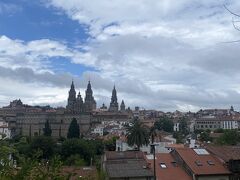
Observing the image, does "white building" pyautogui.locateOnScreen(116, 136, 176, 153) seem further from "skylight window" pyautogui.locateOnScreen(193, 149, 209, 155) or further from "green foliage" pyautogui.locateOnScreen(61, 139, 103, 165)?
"skylight window" pyautogui.locateOnScreen(193, 149, 209, 155)

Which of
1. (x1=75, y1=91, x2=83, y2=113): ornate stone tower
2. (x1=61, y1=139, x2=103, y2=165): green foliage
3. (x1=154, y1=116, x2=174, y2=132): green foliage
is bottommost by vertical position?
(x1=61, y1=139, x2=103, y2=165): green foliage

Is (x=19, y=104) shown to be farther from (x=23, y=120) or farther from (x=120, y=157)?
(x=120, y=157)

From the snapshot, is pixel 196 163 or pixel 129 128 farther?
pixel 129 128

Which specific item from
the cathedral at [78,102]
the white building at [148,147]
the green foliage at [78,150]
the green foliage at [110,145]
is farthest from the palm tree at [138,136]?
the cathedral at [78,102]

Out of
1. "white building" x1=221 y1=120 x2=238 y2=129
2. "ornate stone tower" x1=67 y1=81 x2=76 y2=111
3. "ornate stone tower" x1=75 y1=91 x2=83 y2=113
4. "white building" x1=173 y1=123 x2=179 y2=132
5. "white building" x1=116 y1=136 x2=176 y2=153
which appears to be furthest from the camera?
"ornate stone tower" x1=67 y1=81 x2=76 y2=111

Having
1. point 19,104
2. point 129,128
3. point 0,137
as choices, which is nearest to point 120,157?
point 129,128

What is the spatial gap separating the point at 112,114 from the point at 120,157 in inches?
5303

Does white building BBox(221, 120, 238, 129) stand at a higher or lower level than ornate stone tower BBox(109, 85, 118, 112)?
lower

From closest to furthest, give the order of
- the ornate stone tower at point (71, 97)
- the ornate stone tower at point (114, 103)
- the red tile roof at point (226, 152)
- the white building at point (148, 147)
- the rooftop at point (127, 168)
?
the rooftop at point (127, 168), the red tile roof at point (226, 152), the white building at point (148, 147), the ornate stone tower at point (71, 97), the ornate stone tower at point (114, 103)

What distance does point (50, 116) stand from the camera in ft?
520

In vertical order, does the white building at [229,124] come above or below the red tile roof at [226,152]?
above

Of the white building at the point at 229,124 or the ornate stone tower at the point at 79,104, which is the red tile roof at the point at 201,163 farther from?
the ornate stone tower at the point at 79,104

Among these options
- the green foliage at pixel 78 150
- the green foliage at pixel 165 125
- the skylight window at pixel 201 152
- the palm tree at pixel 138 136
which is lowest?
the green foliage at pixel 78 150

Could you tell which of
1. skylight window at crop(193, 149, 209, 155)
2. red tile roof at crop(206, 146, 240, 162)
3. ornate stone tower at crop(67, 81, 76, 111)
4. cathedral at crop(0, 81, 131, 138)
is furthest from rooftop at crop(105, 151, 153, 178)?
ornate stone tower at crop(67, 81, 76, 111)
